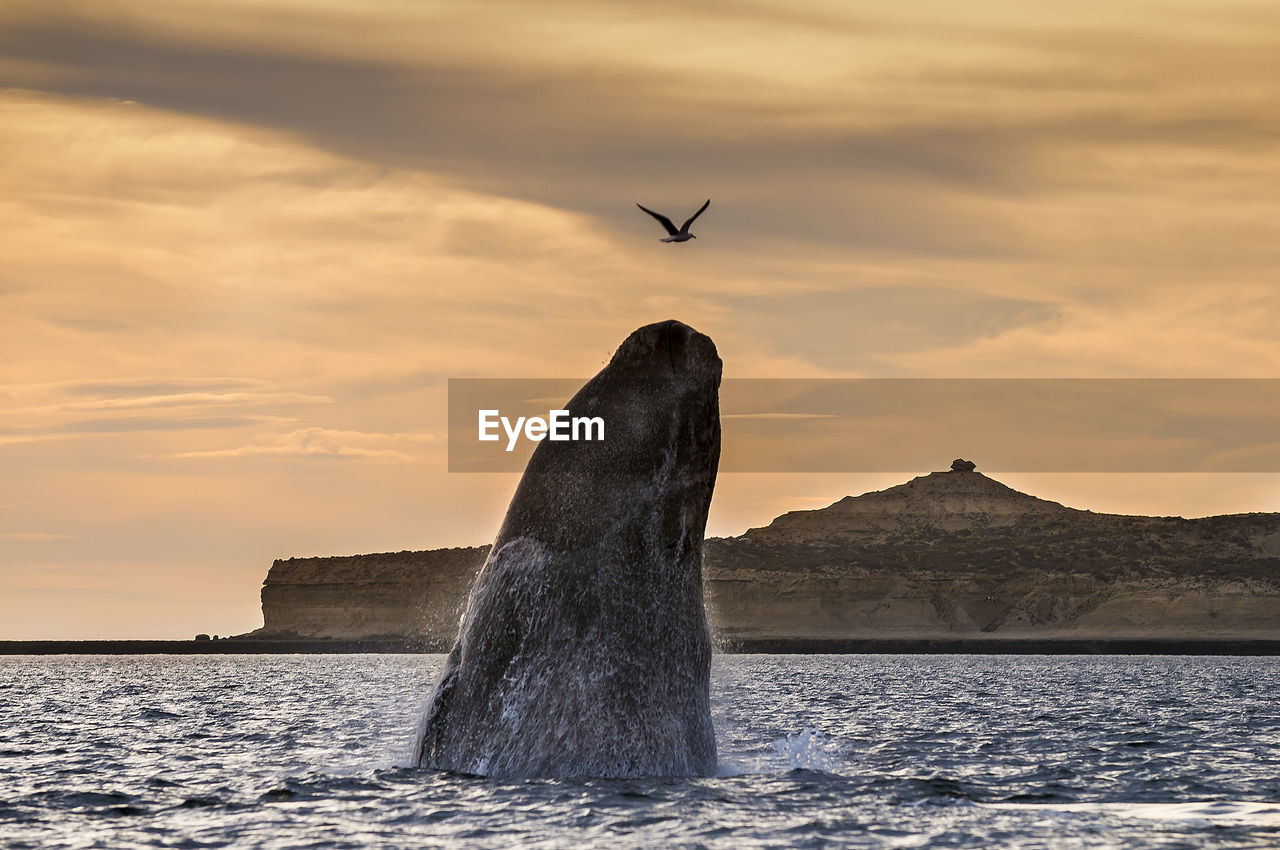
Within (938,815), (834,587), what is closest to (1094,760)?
(938,815)

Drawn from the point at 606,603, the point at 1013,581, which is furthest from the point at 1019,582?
the point at 606,603

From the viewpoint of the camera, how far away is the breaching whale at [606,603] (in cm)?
1208

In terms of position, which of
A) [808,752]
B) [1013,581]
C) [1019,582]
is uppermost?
[1013,581]

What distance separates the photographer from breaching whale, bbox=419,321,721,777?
476 inches

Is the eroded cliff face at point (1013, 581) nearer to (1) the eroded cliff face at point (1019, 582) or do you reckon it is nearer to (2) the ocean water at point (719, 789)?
(1) the eroded cliff face at point (1019, 582)

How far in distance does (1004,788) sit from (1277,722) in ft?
63.9

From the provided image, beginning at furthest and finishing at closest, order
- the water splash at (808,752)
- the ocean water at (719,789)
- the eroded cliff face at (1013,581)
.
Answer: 1. the eroded cliff face at (1013,581)
2. the water splash at (808,752)
3. the ocean water at (719,789)

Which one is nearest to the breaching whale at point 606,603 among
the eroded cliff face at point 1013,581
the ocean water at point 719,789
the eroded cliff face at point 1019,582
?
the ocean water at point 719,789

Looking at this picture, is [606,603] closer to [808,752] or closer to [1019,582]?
[808,752]

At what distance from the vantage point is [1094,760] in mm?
A: 21438

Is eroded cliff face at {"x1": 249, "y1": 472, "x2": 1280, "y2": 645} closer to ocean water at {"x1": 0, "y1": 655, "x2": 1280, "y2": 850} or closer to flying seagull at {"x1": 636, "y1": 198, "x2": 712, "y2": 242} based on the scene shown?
ocean water at {"x1": 0, "y1": 655, "x2": 1280, "y2": 850}

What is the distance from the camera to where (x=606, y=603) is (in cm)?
1225

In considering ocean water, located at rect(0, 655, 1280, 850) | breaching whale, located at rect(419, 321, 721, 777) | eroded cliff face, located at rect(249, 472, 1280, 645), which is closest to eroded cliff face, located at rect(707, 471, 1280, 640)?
eroded cliff face, located at rect(249, 472, 1280, 645)

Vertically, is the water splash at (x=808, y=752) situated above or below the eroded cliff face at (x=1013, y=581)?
below
